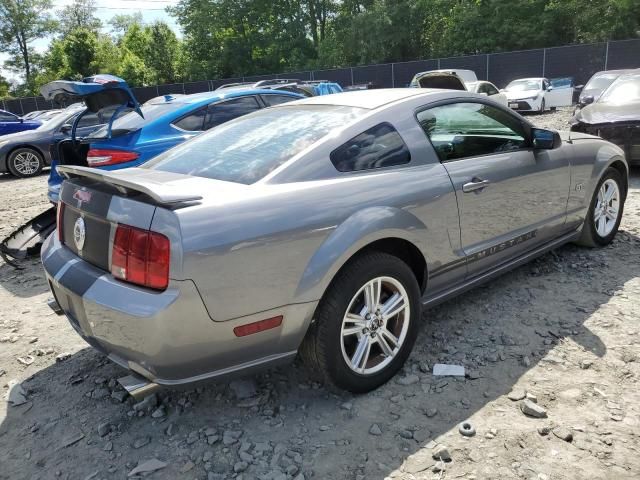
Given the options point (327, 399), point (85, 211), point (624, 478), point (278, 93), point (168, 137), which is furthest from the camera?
point (278, 93)

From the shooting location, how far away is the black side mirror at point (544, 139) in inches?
142

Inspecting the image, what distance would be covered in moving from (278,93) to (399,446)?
18.7 feet

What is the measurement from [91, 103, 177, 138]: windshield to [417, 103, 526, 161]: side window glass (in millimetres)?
3278

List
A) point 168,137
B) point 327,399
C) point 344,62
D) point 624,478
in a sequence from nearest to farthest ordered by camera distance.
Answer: point 624,478
point 327,399
point 168,137
point 344,62

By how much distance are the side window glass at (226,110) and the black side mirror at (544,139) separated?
3.75 meters

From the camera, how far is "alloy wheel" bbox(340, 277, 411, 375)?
2676 millimetres

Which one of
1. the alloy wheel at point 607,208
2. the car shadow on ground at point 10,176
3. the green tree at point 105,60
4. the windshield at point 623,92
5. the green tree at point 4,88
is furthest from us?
the green tree at point 4,88

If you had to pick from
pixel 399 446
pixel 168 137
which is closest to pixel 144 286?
pixel 399 446

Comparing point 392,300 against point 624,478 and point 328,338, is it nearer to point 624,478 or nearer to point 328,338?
point 328,338

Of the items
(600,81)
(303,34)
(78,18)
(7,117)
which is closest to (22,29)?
(78,18)

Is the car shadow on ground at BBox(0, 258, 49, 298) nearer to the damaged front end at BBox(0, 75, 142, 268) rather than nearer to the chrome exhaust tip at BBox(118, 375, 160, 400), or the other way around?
the damaged front end at BBox(0, 75, 142, 268)

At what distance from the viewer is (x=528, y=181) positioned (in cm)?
355

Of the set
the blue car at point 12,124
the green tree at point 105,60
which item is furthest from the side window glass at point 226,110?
the green tree at point 105,60

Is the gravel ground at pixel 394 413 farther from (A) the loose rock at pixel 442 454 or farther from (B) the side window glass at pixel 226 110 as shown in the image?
(B) the side window glass at pixel 226 110
